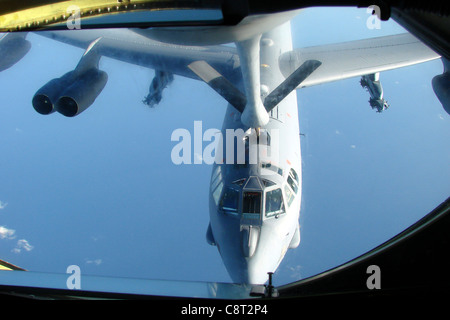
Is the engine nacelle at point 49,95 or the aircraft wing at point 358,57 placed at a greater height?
the aircraft wing at point 358,57

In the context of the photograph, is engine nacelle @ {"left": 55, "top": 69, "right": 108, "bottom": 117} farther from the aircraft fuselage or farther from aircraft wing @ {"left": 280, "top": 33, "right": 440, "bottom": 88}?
aircraft wing @ {"left": 280, "top": 33, "right": 440, "bottom": 88}

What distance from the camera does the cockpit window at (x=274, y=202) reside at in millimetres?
6191

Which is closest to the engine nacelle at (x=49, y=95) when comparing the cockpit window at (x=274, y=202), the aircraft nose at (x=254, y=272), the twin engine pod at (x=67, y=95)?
the twin engine pod at (x=67, y=95)

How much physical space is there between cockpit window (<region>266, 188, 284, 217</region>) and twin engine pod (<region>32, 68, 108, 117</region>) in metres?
5.33

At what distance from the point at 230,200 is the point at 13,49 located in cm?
847

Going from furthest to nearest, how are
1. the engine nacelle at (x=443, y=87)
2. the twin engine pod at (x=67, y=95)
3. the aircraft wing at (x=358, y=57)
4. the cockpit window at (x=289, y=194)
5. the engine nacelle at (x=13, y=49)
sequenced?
the engine nacelle at (x=13, y=49) < the aircraft wing at (x=358, y=57) < the twin engine pod at (x=67, y=95) < the cockpit window at (x=289, y=194) < the engine nacelle at (x=443, y=87)

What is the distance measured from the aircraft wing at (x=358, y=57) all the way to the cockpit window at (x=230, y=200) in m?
4.39

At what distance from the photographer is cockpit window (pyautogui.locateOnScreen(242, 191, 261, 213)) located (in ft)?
20.0

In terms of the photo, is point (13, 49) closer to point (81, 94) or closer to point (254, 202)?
point (81, 94)

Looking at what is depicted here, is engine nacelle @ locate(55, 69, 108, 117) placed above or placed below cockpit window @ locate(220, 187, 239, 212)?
above

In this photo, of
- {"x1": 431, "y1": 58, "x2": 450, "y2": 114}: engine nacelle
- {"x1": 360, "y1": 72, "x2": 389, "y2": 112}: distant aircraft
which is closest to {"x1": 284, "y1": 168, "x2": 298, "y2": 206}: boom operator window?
{"x1": 431, "y1": 58, "x2": 450, "y2": 114}: engine nacelle

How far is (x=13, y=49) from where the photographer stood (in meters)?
10.5

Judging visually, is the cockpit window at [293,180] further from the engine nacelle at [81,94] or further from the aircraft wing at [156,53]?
the engine nacelle at [81,94]
